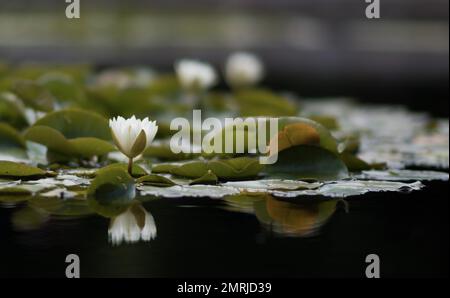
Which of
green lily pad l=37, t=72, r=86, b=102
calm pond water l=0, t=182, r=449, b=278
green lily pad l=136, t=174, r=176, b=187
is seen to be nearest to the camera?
calm pond water l=0, t=182, r=449, b=278

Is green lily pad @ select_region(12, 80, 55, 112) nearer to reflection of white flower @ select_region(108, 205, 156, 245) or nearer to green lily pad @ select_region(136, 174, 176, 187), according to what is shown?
green lily pad @ select_region(136, 174, 176, 187)

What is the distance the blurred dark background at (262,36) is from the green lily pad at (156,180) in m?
4.10

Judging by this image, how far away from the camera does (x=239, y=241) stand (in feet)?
4.76

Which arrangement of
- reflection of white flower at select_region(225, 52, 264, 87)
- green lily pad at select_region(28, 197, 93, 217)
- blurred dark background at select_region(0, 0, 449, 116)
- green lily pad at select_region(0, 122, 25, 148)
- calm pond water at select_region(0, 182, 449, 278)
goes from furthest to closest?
blurred dark background at select_region(0, 0, 449, 116)
reflection of white flower at select_region(225, 52, 264, 87)
green lily pad at select_region(0, 122, 25, 148)
green lily pad at select_region(28, 197, 93, 217)
calm pond water at select_region(0, 182, 449, 278)

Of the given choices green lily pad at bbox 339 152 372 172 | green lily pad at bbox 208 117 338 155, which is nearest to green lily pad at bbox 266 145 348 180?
green lily pad at bbox 208 117 338 155

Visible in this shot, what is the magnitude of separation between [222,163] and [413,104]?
275cm

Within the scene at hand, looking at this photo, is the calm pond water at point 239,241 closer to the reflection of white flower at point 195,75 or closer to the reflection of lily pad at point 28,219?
the reflection of lily pad at point 28,219

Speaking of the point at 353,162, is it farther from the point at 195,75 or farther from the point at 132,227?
the point at 195,75

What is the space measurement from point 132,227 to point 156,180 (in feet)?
0.71

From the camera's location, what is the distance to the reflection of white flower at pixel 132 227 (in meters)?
1.45

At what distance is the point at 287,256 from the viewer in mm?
1358

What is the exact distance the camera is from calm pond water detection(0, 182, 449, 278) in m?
1.30
